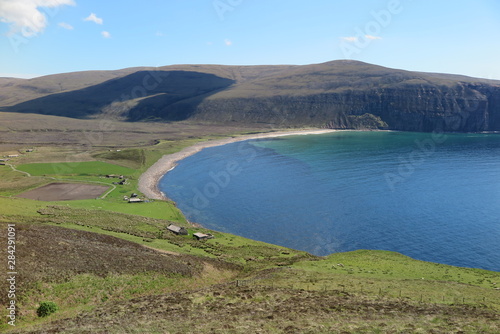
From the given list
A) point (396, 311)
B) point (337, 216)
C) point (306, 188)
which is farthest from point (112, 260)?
point (306, 188)

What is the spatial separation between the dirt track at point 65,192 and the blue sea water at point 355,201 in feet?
73.3

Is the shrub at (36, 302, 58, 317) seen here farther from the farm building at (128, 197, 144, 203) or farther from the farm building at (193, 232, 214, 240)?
the farm building at (128, 197, 144, 203)

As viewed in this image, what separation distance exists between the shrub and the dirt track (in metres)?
68.8

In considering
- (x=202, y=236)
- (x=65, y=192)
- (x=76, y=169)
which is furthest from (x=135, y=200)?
(x=76, y=169)

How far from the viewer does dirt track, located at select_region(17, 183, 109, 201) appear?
96512 mm

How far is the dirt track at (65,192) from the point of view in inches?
3800

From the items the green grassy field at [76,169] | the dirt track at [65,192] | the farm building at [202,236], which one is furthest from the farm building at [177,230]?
the green grassy field at [76,169]

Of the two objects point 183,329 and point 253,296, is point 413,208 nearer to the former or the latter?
point 253,296

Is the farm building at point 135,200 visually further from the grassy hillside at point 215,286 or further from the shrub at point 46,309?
the shrub at point 46,309

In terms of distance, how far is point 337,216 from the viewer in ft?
297

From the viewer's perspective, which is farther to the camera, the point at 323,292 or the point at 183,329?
the point at 323,292

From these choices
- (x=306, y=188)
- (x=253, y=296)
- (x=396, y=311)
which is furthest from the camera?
(x=306, y=188)

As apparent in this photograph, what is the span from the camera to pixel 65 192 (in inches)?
4031

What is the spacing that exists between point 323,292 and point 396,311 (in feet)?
27.4
